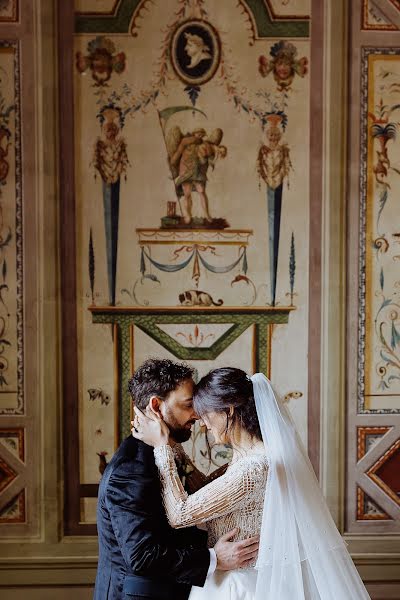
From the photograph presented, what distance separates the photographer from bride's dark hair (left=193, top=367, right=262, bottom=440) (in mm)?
2371

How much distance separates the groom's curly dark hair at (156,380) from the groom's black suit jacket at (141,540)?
0.16m

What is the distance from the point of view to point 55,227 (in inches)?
150

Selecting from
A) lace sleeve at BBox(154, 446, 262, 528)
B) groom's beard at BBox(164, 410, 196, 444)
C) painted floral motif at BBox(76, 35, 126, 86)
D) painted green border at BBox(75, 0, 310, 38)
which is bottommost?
lace sleeve at BBox(154, 446, 262, 528)

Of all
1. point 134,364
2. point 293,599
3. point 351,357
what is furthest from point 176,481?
point 351,357

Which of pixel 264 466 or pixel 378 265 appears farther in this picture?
pixel 378 265

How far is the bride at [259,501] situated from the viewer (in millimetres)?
2320

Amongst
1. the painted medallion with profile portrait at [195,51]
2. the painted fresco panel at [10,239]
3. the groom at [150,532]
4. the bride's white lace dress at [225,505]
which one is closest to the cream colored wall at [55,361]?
the painted fresco panel at [10,239]

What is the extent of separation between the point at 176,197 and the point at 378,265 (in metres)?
1.14

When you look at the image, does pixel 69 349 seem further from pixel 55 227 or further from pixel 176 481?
pixel 176 481

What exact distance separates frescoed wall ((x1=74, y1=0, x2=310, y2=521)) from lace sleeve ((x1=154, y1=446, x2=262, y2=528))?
1.58 m

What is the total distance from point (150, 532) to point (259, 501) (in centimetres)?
36

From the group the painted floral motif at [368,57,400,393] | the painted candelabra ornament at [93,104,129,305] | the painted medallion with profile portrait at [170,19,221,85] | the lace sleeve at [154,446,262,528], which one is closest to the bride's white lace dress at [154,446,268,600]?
the lace sleeve at [154,446,262,528]

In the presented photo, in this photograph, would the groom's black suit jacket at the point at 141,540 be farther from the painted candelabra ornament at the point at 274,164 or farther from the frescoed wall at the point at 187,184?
the painted candelabra ornament at the point at 274,164

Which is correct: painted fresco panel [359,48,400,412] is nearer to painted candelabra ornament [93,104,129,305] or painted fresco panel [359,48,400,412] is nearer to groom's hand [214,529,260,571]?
painted candelabra ornament [93,104,129,305]
